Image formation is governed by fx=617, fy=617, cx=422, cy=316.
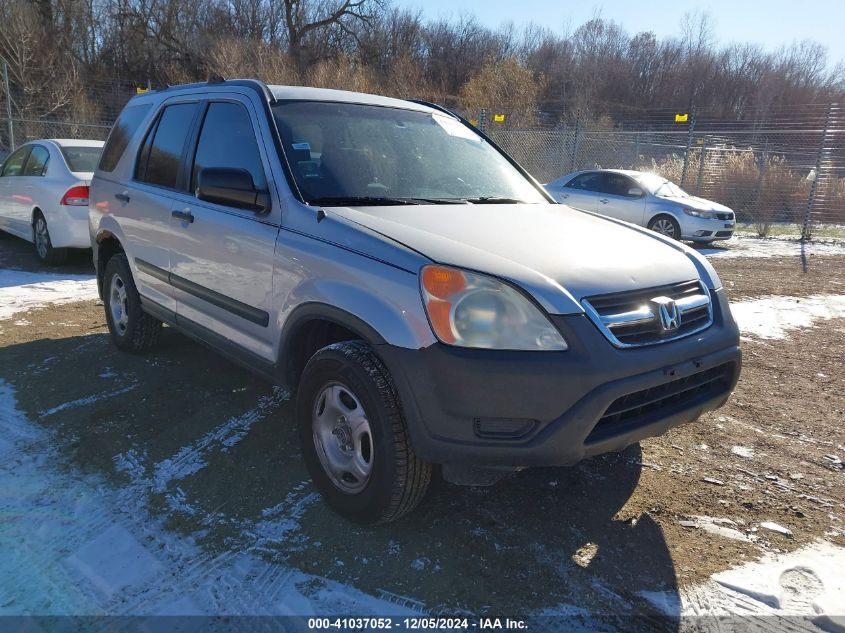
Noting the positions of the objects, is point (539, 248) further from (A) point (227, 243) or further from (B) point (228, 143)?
(B) point (228, 143)

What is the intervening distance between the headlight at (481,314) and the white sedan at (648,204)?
32.6 feet

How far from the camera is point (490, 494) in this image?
9.87 feet

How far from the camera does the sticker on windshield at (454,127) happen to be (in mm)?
3922

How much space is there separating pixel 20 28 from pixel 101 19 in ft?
44.5

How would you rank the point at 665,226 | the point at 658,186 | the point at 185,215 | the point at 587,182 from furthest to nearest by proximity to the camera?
the point at 587,182
the point at 658,186
the point at 665,226
the point at 185,215

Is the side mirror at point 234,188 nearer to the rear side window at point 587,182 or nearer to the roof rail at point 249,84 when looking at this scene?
the roof rail at point 249,84

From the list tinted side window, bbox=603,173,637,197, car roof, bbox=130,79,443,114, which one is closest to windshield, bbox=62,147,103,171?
car roof, bbox=130,79,443,114

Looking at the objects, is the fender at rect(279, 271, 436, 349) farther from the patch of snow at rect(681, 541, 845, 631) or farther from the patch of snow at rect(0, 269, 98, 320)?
the patch of snow at rect(0, 269, 98, 320)

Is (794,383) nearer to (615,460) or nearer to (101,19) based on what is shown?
(615,460)

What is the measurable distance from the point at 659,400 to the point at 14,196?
9072 millimetres

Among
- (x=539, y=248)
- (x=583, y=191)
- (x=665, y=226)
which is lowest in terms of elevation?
(x=665, y=226)

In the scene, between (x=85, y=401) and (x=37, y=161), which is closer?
(x=85, y=401)

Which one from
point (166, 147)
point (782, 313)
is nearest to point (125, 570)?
point (166, 147)

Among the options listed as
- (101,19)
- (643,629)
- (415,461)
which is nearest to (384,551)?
(415,461)
